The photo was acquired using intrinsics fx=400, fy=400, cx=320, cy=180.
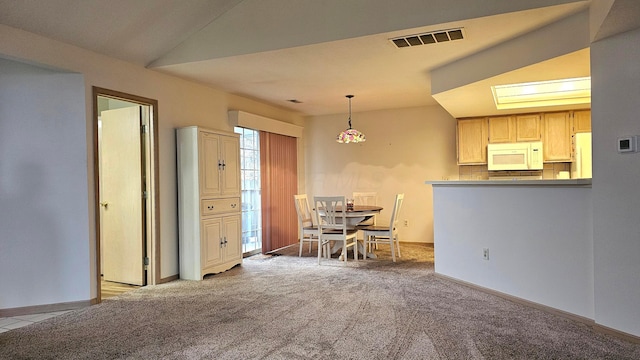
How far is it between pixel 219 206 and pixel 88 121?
181cm

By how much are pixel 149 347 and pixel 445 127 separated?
568cm

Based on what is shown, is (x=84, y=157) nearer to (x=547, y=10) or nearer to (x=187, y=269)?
(x=187, y=269)

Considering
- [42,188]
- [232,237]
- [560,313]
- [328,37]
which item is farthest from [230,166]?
[560,313]

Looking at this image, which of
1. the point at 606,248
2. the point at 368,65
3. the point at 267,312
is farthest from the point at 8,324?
the point at 606,248

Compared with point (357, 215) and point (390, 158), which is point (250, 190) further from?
point (390, 158)

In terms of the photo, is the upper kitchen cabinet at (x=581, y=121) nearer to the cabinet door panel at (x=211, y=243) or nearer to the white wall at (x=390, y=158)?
the white wall at (x=390, y=158)

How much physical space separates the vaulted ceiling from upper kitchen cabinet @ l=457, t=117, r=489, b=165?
54.2 inches

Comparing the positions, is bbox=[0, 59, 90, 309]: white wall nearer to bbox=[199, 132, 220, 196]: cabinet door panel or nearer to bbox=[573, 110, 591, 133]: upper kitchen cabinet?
bbox=[199, 132, 220, 196]: cabinet door panel

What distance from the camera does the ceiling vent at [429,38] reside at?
3.52m

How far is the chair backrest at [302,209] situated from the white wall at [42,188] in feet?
9.34

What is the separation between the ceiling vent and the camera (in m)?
3.52

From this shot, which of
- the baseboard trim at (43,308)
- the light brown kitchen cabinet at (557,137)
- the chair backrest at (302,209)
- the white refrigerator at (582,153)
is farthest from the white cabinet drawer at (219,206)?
the white refrigerator at (582,153)

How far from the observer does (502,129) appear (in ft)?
20.2

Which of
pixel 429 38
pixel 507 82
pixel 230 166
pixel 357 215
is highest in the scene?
pixel 429 38
